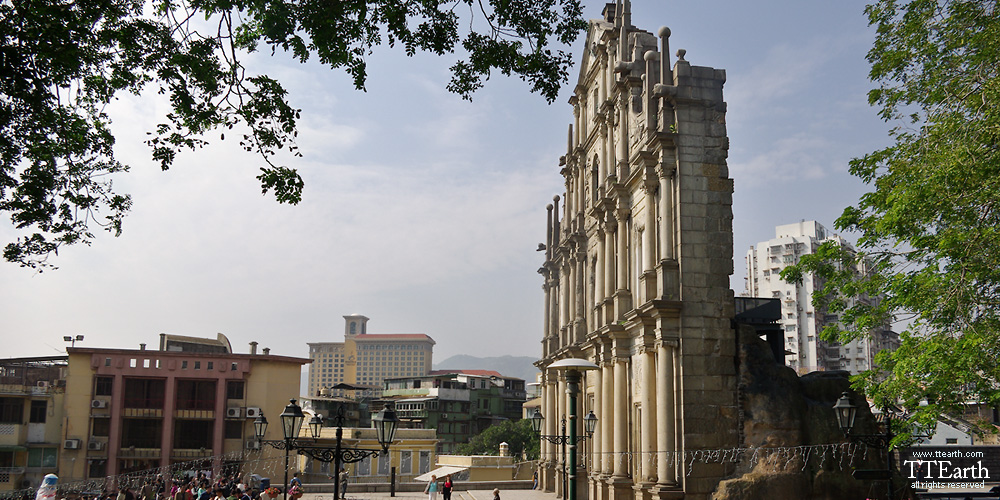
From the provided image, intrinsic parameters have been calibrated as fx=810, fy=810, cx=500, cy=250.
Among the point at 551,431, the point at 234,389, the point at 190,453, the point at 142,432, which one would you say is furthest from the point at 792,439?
the point at 142,432

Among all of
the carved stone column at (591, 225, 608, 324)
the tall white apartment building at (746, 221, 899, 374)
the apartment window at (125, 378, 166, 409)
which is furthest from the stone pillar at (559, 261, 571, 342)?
the tall white apartment building at (746, 221, 899, 374)

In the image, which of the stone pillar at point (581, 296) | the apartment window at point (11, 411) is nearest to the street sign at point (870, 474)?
the stone pillar at point (581, 296)

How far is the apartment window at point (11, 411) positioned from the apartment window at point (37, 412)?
48cm

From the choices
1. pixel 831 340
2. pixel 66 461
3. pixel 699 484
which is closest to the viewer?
pixel 831 340

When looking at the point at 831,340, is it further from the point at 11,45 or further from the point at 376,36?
the point at 11,45

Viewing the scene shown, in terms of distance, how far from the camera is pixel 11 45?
8266 millimetres

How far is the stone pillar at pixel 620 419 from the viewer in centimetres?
2491

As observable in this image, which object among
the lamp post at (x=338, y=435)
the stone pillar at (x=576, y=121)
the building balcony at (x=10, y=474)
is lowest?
the building balcony at (x=10, y=474)

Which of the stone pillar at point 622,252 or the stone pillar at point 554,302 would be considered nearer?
the stone pillar at point 622,252

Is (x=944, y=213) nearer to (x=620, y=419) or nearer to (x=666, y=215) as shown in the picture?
(x=666, y=215)

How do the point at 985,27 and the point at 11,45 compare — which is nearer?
the point at 11,45

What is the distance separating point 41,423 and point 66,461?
9.55 feet

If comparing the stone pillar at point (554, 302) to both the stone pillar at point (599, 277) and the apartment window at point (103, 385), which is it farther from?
the apartment window at point (103, 385)

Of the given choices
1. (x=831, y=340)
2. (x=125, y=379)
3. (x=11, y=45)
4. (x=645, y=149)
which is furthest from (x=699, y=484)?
(x=125, y=379)
